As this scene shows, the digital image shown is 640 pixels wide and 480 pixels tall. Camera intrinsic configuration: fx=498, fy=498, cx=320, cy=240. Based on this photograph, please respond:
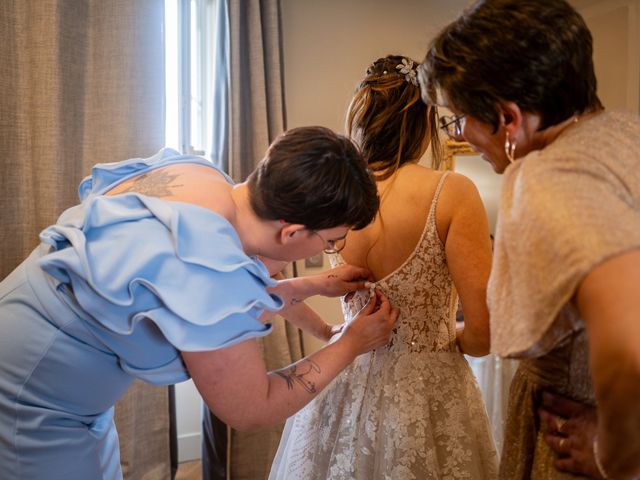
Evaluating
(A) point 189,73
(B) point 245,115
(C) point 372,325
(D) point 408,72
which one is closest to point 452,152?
(B) point 245,115

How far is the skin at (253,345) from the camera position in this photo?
79cm

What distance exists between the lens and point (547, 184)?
0.53m

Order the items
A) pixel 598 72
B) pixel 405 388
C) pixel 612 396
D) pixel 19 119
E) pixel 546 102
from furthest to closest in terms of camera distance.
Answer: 1. pixel 598 72
2. pixel 19 119
3. pixel 405 388
4. pixel 546 102
5. pixel 612 396

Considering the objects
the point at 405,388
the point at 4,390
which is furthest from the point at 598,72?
the point at 4,390

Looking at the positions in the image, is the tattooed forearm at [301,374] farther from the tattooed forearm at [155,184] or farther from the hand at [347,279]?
the tattooed forearm at [155,184]

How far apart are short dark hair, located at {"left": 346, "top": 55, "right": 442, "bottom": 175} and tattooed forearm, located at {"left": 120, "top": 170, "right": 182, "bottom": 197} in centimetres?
48

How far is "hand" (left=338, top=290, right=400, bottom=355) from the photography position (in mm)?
1056

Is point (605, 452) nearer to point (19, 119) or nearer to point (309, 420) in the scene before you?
point (309, 420)

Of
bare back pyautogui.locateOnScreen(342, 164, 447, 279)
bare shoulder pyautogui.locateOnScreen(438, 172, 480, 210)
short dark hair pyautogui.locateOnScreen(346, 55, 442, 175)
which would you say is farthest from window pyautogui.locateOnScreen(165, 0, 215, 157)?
bare shoulder pyautogui.locateOnScreen(438, 172, 480, 210)

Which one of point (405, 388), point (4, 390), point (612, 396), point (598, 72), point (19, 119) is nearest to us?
point (612, 396)

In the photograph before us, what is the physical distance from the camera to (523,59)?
60cm

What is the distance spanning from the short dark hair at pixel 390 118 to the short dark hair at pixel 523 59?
47cm

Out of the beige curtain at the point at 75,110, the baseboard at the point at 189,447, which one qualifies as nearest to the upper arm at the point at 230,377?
the beige curtain at the point at 75,110

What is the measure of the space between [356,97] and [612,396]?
0.88 m
